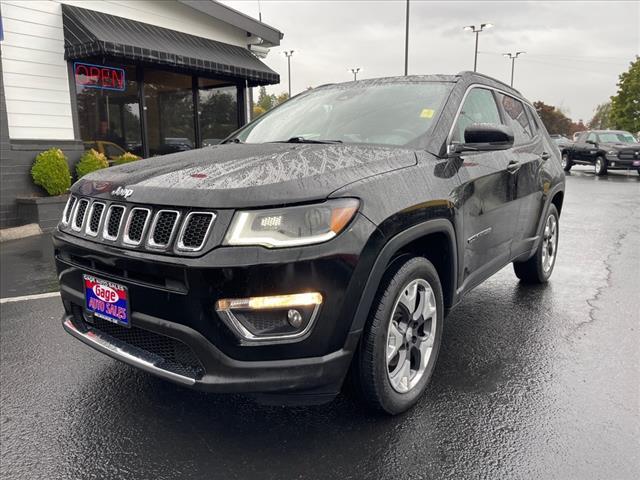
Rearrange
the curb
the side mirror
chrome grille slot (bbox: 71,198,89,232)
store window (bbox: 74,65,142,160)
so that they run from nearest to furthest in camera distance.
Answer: chrome grille slot (bbox: 71,198,89,232) → the side mirror → the curb → store window (bbox: 74,65,142,160)

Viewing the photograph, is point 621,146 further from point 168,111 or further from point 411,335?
point 411,335

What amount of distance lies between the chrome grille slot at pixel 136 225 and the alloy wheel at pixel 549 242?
379cm

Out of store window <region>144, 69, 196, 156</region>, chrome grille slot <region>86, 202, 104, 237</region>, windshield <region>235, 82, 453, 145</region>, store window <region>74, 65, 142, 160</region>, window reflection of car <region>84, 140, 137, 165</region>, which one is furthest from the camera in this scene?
store window <region>144, 69, 196, 156</region>

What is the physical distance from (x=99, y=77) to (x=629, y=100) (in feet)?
161

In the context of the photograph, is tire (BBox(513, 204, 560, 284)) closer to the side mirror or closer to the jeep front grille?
the side mirror

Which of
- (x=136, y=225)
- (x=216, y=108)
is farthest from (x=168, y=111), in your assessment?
(x=136, y=225)

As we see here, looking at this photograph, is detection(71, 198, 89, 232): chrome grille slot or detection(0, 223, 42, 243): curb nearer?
detection(71, 198, 89, 232): chrome grille slot

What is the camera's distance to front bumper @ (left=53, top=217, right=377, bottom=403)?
6.75 feet

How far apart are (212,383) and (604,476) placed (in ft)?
5.58

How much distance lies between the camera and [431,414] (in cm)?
269

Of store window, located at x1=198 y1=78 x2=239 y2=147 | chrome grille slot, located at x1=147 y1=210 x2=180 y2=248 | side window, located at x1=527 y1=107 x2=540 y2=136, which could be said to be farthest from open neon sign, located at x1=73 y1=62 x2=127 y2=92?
chrome grille slot, located at x1=147 y1=210 x2=180 y2=248

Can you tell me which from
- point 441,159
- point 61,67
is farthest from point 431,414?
point 61,67

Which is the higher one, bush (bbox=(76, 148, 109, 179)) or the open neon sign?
the open neon sign

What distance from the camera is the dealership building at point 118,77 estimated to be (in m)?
8.61
